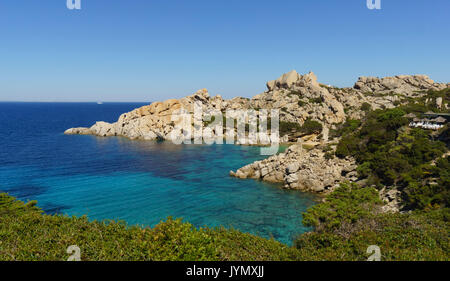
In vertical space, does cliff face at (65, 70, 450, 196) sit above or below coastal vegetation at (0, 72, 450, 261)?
above

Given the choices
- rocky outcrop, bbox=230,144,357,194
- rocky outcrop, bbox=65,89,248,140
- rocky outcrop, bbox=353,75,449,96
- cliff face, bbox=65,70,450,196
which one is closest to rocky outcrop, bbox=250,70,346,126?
cliff face, bbox=65,70,450,196

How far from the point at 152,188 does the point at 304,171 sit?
2251cm

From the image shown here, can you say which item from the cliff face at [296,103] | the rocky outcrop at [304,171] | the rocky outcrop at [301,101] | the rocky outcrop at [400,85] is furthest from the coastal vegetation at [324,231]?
the rocky outcrop at [400,85]

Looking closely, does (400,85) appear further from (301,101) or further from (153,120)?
(153,120)

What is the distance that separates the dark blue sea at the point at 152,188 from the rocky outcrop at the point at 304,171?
225 cm

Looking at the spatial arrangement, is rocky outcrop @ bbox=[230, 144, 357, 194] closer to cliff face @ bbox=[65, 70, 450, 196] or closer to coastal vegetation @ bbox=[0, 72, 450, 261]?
coastal vegetation @ bbox=[0, 72, 450, 261]

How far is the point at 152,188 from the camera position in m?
37.5

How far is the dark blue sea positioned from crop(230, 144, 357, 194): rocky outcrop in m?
2.25

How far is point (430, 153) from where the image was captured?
3073 centimetres

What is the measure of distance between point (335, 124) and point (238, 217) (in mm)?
59573

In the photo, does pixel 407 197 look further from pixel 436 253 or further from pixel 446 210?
pixel 436 253

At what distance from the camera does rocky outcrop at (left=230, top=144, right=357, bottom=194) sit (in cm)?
3641

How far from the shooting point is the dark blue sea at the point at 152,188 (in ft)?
92.7
